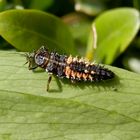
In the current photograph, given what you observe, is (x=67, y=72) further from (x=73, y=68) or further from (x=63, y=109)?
(x=63, y=109)

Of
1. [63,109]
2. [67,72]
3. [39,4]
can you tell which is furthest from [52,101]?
[39,4]

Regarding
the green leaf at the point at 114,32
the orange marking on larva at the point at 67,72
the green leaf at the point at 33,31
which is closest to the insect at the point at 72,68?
the orange marking on larva at the point at 67,72

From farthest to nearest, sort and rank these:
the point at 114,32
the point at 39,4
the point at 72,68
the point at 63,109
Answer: the point at 39,4
the point at 114,32
the point at 72,68
the point at 63,109

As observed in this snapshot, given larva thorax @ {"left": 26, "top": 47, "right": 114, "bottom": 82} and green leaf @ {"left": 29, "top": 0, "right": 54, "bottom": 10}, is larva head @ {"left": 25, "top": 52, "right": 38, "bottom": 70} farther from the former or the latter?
green leaf @ {"left": 29, "top": 0, "right": 54, "bottom": 10}

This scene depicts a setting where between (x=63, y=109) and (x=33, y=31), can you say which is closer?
(x=63, y=109)

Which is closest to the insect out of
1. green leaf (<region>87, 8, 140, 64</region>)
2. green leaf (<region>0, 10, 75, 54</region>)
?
green leaf (<region>0, 10, 75, 54</region>)

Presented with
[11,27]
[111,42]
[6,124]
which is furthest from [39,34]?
[6,124]

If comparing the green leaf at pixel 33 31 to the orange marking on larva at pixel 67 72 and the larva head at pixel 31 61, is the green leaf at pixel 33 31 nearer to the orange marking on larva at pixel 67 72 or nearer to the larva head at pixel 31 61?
the larva head at pixel 31 61
